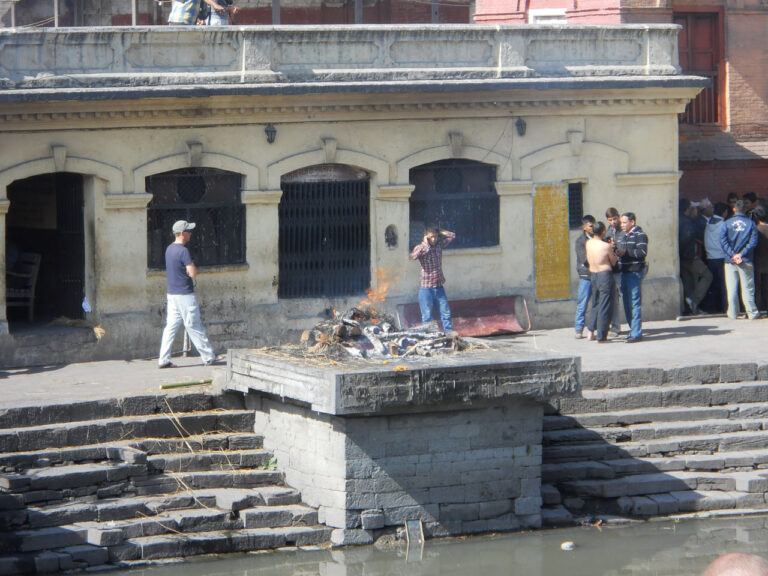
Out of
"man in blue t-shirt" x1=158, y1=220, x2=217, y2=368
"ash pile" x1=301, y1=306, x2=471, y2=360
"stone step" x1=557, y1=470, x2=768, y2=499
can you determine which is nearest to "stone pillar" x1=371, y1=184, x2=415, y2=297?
"man in blue t-shirt" x1=158, y1=220, x2=217, y2=368

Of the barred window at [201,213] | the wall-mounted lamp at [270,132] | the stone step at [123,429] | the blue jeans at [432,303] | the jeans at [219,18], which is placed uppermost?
the jeans at [219,18]

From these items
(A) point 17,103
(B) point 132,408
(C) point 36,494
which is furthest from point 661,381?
(A) point 17,103

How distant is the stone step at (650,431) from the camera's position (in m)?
15.2

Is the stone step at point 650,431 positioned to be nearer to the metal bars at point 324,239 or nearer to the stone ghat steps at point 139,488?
the stone ghat steps at point 139,488

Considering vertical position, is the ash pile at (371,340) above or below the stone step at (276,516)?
above

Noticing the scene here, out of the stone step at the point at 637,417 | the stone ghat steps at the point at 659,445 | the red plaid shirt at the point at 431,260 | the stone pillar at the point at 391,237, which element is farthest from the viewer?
the stone pillar at the point at 391,237

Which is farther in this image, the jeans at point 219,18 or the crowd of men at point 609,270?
the jeans at point 219,18

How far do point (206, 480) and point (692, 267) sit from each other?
11.1 metres

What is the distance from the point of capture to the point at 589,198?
2092 cm

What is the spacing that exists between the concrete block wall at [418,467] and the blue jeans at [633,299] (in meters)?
5.34

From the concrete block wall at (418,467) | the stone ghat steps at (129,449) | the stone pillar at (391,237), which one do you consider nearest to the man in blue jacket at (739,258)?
the stone pillar at (391,237)

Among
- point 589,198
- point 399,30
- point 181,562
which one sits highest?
point 399,30

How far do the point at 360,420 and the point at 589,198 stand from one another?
8.89m

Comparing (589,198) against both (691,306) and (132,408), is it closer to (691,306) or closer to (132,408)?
(691,306)
